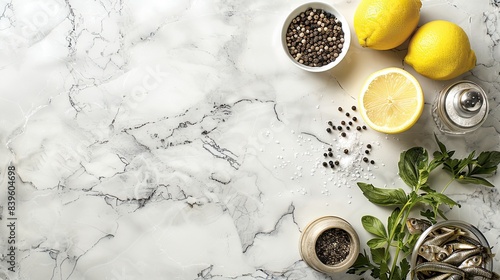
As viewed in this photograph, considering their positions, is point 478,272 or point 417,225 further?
point 417,225

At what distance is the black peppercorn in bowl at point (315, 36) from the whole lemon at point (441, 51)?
195mm

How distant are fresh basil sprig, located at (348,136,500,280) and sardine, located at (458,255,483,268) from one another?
15cm

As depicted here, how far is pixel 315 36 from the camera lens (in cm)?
156

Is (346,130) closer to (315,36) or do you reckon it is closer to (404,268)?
(315,36)

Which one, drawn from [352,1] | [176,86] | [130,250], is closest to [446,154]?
[352,1]

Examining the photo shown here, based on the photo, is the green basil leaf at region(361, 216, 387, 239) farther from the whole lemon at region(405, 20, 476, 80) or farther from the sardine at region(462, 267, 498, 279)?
the whole lemon at region(405, 20, 476, 80)

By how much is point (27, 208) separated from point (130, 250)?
12.3 inches

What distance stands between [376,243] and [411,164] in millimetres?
241

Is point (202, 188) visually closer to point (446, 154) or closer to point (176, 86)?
point (176, 86)

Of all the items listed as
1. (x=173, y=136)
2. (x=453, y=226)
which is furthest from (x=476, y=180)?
(x=173, y=136)

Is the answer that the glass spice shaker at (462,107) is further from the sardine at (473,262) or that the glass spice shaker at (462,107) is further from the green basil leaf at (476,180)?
the sardine at (473,262)

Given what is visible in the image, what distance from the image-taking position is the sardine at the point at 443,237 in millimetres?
1457

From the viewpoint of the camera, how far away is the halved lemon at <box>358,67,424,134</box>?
151 centimetres

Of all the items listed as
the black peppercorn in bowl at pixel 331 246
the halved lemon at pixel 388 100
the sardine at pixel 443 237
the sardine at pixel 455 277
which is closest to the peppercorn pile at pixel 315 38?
the halved lemon at pixel 388 100
